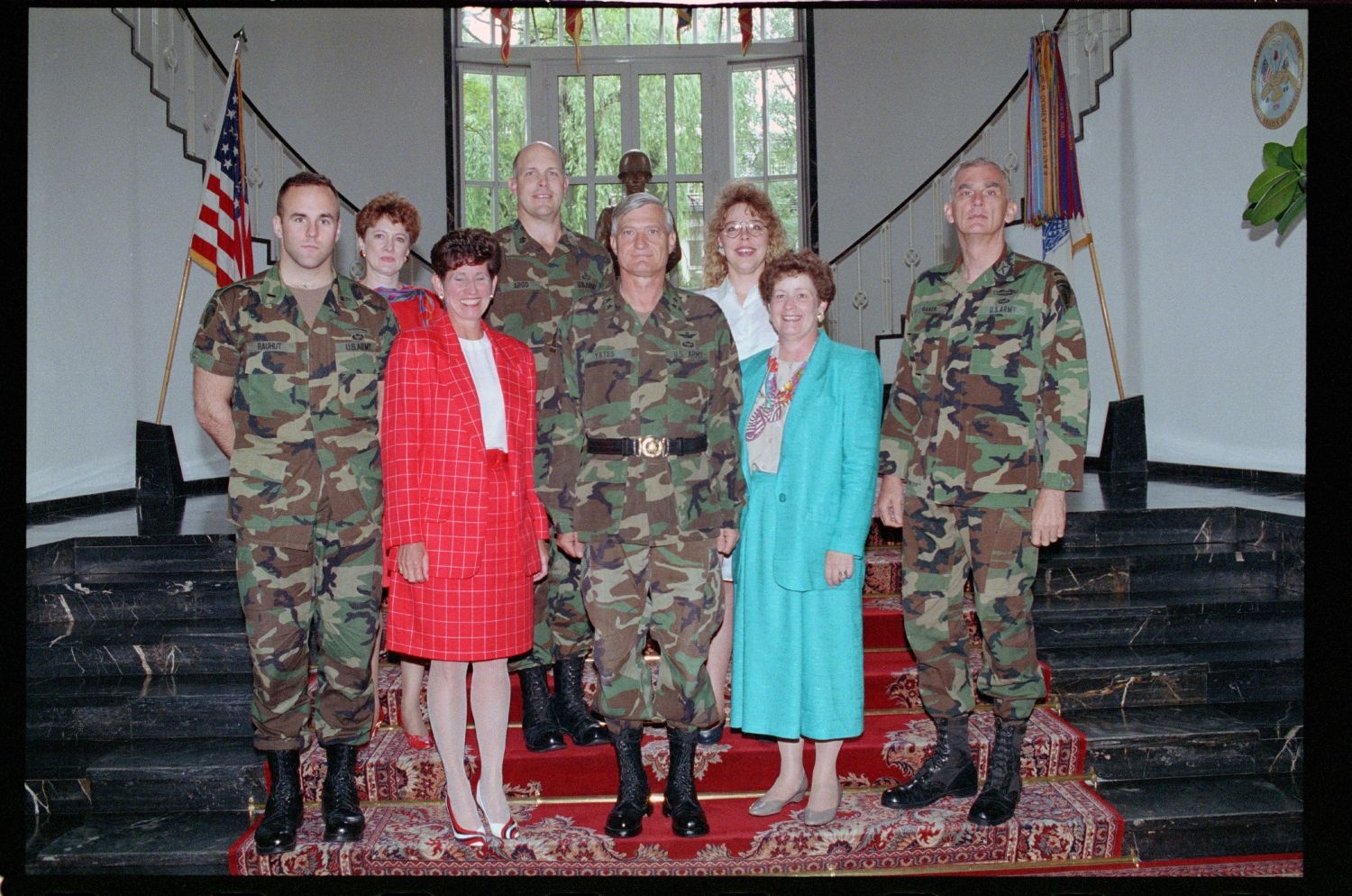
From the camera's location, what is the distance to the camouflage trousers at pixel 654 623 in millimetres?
2543

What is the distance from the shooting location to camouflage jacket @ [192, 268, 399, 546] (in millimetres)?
2492

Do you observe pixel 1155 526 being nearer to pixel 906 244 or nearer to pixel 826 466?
pixel 826 466

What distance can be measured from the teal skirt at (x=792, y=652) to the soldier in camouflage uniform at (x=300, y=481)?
96cm

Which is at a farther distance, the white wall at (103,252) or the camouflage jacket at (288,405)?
the white wall at (103,252)

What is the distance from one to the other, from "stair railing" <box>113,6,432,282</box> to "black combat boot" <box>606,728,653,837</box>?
11.2 feet

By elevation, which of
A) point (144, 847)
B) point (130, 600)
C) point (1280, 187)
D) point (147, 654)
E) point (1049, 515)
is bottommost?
point (144, 847)

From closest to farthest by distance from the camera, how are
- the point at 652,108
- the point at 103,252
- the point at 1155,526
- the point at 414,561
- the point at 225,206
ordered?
the point at 414,561
the point at 1155,526
the point at 225,206
the point at 103,252
the point at 652,108

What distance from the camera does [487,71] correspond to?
827 cm

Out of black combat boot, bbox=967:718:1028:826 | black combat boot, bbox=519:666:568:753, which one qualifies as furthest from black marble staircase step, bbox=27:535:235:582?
black combat boot, bbox=967:718:1028:826

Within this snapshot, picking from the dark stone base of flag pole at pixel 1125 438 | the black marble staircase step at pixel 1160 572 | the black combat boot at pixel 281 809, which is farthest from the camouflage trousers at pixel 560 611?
the dark stone base of flag pole at pixel 1125 438

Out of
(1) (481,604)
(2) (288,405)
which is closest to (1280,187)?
(1) (481,604)

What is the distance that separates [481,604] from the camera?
248 cm

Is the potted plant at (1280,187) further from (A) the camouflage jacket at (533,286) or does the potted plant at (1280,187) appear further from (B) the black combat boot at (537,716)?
(B) the black combat boot at (537,716)

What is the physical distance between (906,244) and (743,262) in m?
5.26
